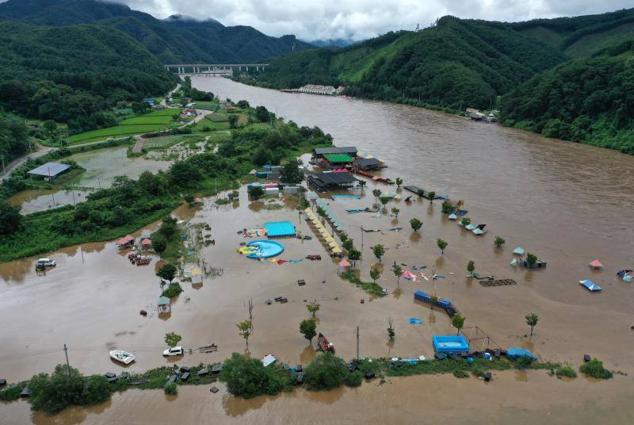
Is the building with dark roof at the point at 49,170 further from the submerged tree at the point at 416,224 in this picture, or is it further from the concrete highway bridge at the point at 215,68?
the concrete highway bridge at the point at 215,68

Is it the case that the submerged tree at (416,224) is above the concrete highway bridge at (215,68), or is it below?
below

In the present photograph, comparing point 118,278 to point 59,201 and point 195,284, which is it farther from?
point 59,201

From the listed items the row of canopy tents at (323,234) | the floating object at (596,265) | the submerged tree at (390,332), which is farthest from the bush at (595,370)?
the row of canopy tents at (323,234)

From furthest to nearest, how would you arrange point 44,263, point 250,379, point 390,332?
1. point 44,263
2. point 390,332
3. point 250,379

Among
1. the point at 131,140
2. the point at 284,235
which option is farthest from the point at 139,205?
the point at 131,140

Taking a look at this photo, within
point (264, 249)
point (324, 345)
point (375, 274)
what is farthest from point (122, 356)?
point (375, 274)

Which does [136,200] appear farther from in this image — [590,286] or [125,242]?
[590,286]

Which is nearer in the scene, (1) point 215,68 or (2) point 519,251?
(2) point 519,251
